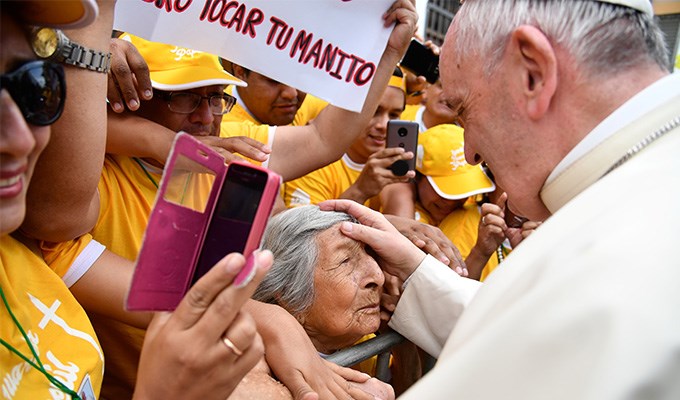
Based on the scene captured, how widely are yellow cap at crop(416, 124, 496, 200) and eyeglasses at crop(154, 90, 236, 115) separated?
80.0 inches

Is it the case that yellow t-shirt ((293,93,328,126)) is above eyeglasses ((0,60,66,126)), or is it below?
below

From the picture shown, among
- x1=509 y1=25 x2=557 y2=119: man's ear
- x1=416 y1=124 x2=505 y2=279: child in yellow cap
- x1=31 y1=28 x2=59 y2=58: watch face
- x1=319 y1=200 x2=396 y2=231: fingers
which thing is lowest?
x1=416 y1=124 x2=505 y2=279: child in yellow cap

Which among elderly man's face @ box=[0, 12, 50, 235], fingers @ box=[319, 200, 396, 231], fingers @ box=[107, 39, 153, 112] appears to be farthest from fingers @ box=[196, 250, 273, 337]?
fingers @ box=[319, 200, 396, 231]

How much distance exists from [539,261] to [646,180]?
27 cm

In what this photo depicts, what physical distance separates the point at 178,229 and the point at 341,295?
1.38 meters

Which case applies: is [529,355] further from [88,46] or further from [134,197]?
[134,197]

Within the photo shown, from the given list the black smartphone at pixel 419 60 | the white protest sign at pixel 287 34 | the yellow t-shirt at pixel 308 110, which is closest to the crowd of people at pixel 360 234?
the white protest sign at pixel 287 34

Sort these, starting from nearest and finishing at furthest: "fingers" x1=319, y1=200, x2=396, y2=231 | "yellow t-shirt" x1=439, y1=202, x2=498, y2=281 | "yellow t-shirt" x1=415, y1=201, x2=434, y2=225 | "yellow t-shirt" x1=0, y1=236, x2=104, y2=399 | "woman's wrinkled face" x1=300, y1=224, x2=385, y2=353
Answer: "yellow t-shirt" x1=0, y1=236, x2=104, y2=399 → "woman's wrinkled face" x1=300, y1=224, x2=385, y2=353 → "fingers" x1=319, y1=200, x2=396, y2=231 → "yellow t-shirt" x1=439, y1=202, x2=498, y2=281 → "yellow t-shirt" x1=415, y1=201, x2=434, y2=225

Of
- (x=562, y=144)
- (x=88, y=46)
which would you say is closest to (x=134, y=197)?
(x=88, y=46)

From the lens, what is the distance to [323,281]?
8.25ft

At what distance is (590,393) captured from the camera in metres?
1.08

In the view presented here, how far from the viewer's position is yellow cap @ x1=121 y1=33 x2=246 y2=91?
252 cm

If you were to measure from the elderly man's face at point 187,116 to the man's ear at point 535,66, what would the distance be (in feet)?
4.43

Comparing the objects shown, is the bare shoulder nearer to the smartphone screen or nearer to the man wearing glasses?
the smartphone screen
